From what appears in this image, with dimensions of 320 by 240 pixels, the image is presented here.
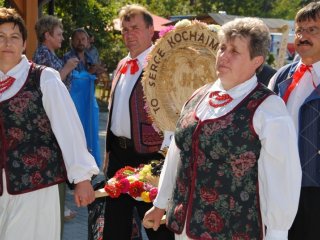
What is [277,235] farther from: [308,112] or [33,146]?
[33,146]

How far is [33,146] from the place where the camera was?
335 centimetres

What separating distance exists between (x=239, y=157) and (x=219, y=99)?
31 centimetres

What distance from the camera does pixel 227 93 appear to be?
2916 mm

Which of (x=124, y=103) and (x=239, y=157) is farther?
(x=124, y=103)

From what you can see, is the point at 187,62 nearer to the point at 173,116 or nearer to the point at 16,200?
the point at 173,116

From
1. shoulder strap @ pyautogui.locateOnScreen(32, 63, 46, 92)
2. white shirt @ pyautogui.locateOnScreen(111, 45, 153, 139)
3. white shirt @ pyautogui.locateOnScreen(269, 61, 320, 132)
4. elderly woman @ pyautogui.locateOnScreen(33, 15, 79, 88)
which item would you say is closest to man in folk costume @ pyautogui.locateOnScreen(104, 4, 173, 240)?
white shirt @ pyautogui.locateOnScreen(111, 45, 153, 139)

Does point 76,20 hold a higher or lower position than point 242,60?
lower

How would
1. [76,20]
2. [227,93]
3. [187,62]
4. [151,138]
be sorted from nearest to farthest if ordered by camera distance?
[227,93], [187,62], [151,138], [76,20]

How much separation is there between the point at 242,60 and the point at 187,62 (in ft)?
3.67

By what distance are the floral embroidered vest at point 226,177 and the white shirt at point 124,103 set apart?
1604 millimetres

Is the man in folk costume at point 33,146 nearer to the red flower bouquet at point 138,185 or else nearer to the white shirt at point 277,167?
the red flower bouquet at point 138,185

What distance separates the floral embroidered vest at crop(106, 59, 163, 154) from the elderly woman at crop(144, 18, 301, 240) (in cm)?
144

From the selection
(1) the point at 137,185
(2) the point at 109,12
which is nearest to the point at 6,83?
(1) the point at 137,185

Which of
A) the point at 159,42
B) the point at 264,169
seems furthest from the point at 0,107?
the point at 264,169
